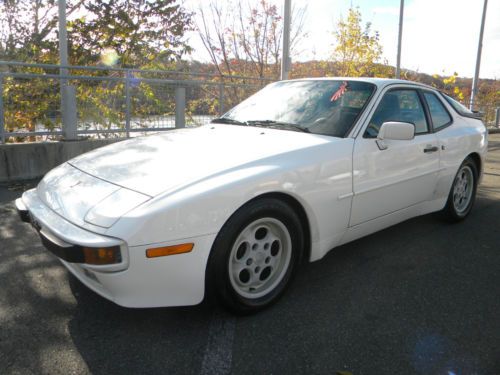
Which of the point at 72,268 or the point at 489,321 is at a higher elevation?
the point at 72,268

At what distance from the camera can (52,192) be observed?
2.57 m

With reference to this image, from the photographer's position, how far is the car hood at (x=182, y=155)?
7.59ft

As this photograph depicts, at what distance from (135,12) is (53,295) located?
339 inches

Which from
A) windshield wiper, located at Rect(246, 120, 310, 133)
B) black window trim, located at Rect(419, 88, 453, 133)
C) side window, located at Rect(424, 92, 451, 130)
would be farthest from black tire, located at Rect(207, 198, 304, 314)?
side window, located at Rect(424, 92, 451, 130)

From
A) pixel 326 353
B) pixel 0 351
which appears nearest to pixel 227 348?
pixel 326 353

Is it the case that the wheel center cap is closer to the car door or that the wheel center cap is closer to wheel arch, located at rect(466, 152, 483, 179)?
the car door

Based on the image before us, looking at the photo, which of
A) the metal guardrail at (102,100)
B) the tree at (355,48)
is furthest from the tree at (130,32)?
the tree at (355,48)

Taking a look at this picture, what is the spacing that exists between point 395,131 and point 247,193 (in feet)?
4.38

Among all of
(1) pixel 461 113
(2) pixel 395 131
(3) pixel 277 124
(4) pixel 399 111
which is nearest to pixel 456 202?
(1) pixel 461 113

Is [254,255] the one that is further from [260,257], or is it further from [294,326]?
[294,326]

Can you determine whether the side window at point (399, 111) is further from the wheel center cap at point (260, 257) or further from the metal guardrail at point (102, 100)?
the metal guardrail at point (102, 100)

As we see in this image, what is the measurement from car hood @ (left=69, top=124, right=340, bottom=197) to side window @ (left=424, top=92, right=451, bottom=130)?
1.56 metres

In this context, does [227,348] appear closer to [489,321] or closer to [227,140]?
[227,140]

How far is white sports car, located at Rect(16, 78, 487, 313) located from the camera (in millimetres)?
2059
